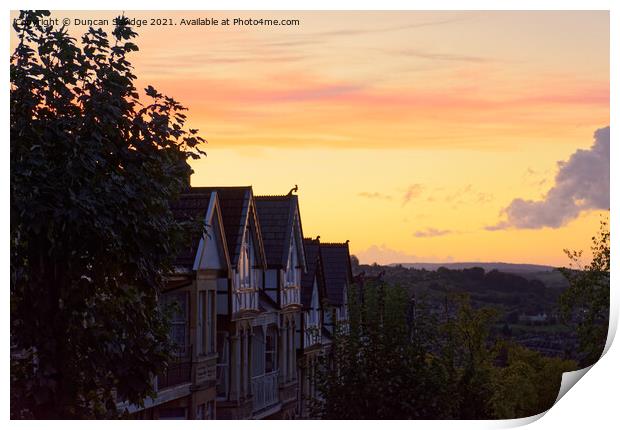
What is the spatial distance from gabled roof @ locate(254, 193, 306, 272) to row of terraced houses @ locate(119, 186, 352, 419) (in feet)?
0.08

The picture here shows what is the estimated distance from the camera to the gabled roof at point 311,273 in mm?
36906

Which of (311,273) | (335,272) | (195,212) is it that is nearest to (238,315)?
(195,212)

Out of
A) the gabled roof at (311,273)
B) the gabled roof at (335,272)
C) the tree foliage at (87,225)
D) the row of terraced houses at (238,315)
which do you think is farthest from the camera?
the gabled roof at (335,272)

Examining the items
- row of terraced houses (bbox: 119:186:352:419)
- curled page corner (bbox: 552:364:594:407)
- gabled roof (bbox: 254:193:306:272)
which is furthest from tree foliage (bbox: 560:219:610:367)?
gabled roof (bbox: 254:193:306:272)

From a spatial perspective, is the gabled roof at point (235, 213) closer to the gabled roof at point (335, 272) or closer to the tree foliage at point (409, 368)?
the tree foliage at point (409, 368)

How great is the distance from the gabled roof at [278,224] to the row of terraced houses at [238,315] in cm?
2

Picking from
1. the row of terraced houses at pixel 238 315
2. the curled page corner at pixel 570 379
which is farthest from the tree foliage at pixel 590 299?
the row of terraced houses at pixel 238 315

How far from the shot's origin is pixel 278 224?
31578 mm

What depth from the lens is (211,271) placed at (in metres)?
26.7

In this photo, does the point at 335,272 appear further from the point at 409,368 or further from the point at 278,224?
the point at 409,368

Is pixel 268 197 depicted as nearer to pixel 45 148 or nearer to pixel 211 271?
pixel 211 271

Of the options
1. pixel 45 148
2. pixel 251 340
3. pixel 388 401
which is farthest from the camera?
pixel 251 340
